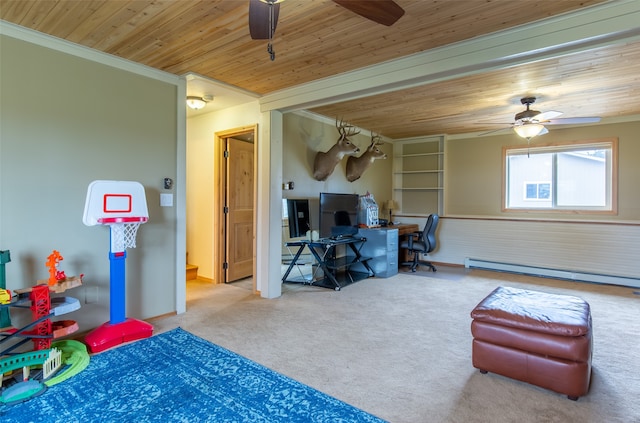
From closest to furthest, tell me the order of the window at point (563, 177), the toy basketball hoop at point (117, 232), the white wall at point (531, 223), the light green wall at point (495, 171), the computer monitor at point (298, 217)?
the toy basketball hoop at point (117, 232) < the computer monitor at point (298, 217) < the white wall at point (531, 223) < the light green wall at point (495, 171) < the window at point (563, 177)

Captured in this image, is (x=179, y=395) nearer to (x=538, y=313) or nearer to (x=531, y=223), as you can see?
(x=538, y=313)

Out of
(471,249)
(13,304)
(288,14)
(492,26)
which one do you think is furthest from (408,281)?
(13,304)

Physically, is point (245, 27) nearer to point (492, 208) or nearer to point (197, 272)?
point (197, 272)

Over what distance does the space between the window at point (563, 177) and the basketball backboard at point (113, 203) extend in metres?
5.83

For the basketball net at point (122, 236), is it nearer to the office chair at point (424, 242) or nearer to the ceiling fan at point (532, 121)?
the office chair at point (424, 242)

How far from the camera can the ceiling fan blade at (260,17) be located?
173 cm

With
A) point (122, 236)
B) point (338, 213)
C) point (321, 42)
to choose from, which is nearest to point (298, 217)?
point (338, 213)

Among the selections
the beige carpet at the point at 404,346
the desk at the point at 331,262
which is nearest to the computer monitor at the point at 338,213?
the desk at the point at 331,262

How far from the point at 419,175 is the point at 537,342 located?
16.6 feet

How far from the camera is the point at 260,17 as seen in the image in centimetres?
180

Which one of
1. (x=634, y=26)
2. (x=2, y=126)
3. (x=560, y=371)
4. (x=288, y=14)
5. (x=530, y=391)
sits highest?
(x=288, y=14)

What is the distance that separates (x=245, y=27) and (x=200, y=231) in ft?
10.6

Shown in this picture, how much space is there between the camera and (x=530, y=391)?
6.82 feet

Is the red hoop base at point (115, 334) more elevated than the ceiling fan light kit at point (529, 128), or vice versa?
the ceiling fan light kit at point (529, 128)
